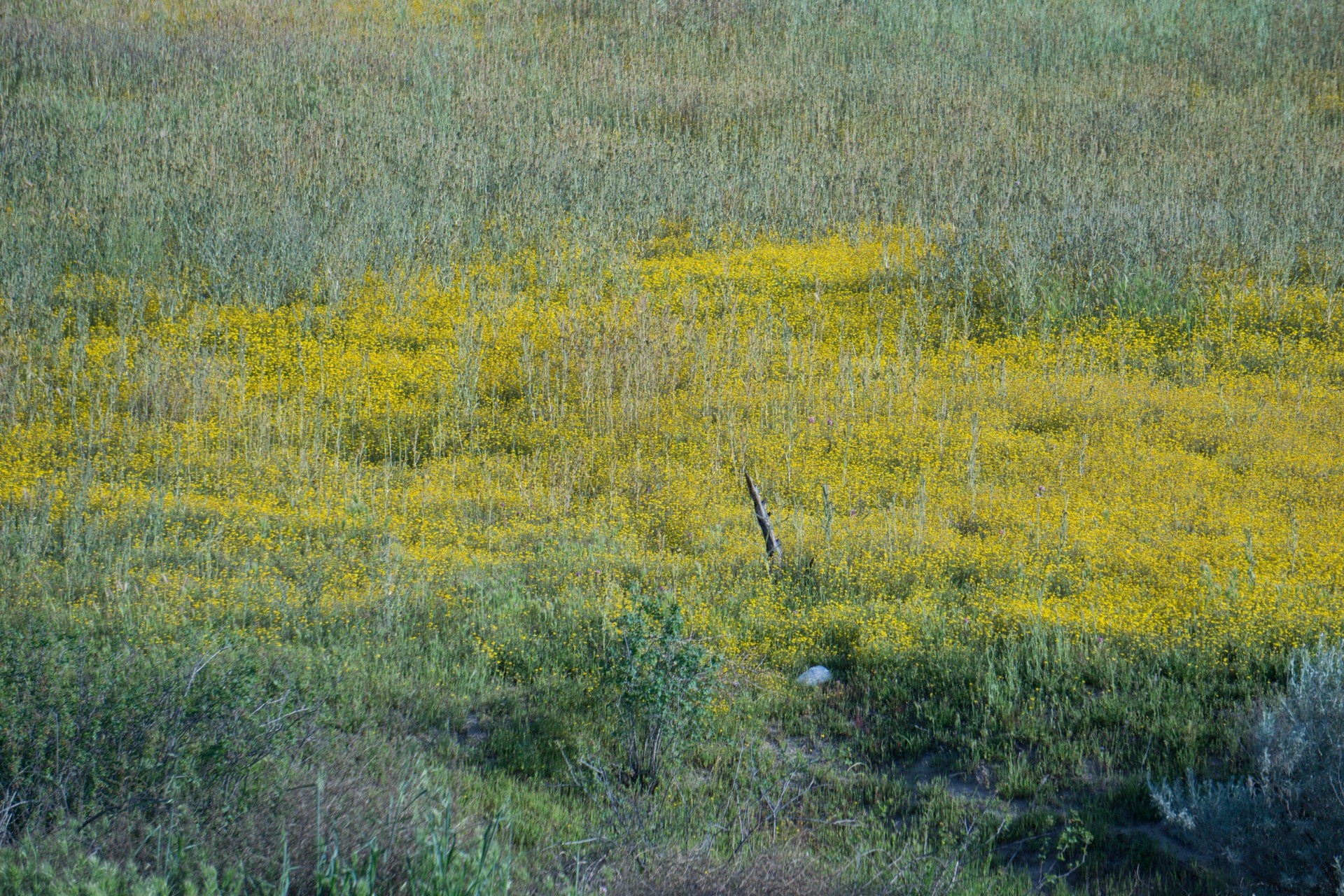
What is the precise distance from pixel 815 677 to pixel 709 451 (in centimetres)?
328

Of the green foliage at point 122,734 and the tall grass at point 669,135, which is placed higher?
the tall grass at point 669,135

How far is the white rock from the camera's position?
206 inches

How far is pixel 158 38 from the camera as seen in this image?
19891mm

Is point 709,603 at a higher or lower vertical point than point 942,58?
lower

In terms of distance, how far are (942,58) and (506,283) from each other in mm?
11401

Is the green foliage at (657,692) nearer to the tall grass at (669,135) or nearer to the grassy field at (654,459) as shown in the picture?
the grassy field at (654,459)

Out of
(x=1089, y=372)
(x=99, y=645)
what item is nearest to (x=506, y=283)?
(x=1089, y=372)

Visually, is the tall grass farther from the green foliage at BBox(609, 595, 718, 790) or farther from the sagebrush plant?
the green foliage at BBox(609, 595, 718, 790)

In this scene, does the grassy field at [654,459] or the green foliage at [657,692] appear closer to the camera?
the grassy field at [654,459]

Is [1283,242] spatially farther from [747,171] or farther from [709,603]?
[709,603]

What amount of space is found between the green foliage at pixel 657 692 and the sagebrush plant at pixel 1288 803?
192 cm

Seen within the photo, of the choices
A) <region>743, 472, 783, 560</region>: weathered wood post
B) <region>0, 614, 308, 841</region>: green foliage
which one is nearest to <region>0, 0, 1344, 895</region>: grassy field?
<region>0, 614, 308, 841</region>: green foliage

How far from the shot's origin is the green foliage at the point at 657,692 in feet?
14.6

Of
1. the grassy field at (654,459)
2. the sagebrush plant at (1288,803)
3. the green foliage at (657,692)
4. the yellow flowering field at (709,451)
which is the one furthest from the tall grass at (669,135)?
the green foliage at (657,692)
